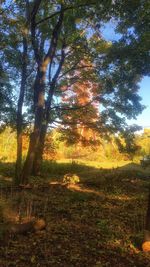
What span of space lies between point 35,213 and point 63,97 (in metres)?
13.4

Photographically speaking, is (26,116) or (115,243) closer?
(115,243)

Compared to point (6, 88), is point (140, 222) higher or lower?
lower

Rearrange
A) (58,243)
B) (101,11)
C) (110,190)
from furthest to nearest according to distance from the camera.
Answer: (110,190) < (101,11) < (58,243)

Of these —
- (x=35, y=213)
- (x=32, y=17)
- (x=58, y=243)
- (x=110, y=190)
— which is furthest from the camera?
(x=110, y=190)

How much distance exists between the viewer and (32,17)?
1290cm

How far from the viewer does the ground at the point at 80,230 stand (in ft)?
20.5

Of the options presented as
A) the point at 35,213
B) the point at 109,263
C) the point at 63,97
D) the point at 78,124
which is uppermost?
the point at 63,97

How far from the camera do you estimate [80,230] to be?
26.0ft

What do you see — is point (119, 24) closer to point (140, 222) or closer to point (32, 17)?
point (32, 17)

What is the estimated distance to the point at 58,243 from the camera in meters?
6.96

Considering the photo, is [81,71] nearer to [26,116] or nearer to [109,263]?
[26,116]

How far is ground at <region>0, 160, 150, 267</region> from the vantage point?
20.5 ft

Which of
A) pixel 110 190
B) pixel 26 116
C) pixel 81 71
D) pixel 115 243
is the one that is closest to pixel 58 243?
pixel 115 243

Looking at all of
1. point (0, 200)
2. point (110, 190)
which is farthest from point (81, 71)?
point (0, 200)
